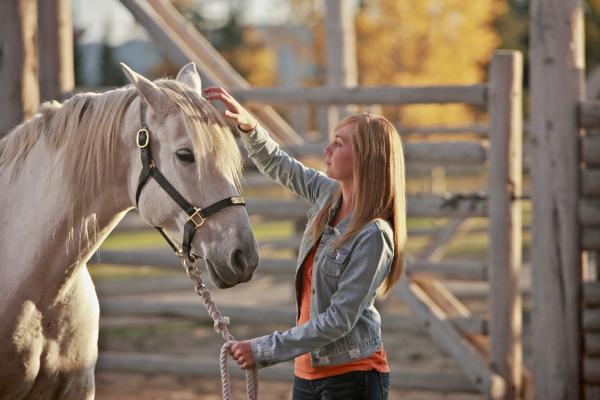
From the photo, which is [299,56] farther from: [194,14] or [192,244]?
[192,244]

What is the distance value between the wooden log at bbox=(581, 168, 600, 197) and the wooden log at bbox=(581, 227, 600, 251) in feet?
0.62

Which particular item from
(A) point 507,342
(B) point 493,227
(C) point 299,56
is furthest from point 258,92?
(C) point 299,56

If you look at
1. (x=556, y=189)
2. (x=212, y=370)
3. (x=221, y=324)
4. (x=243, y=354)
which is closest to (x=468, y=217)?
(x=556, y=189)

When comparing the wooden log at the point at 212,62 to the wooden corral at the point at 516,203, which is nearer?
the wooden corral at the point at 516,203

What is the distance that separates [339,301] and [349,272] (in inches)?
3.5

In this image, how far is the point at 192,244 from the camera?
263 cm

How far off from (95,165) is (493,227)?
2.75 meters

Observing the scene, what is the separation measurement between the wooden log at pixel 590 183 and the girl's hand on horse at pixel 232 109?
2532mm

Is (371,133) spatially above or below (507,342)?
above

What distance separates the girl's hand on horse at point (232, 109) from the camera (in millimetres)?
2799

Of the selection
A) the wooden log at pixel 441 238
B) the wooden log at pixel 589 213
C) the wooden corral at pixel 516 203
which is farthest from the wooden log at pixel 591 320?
the wooden log at pixel 441 238

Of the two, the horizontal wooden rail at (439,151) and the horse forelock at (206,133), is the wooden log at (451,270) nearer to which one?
the horizontal wooden rail at (439,151)

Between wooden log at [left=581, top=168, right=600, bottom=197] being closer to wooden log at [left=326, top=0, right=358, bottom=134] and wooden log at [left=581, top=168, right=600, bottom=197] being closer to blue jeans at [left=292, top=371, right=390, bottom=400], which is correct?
blue jeans at [left=292, top=371, right=390, bottom=400]

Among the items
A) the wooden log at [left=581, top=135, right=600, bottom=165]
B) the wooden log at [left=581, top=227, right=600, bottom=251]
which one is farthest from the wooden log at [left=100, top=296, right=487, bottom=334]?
the wooden log at [left=581, top=135, right=600, bottom=165]
